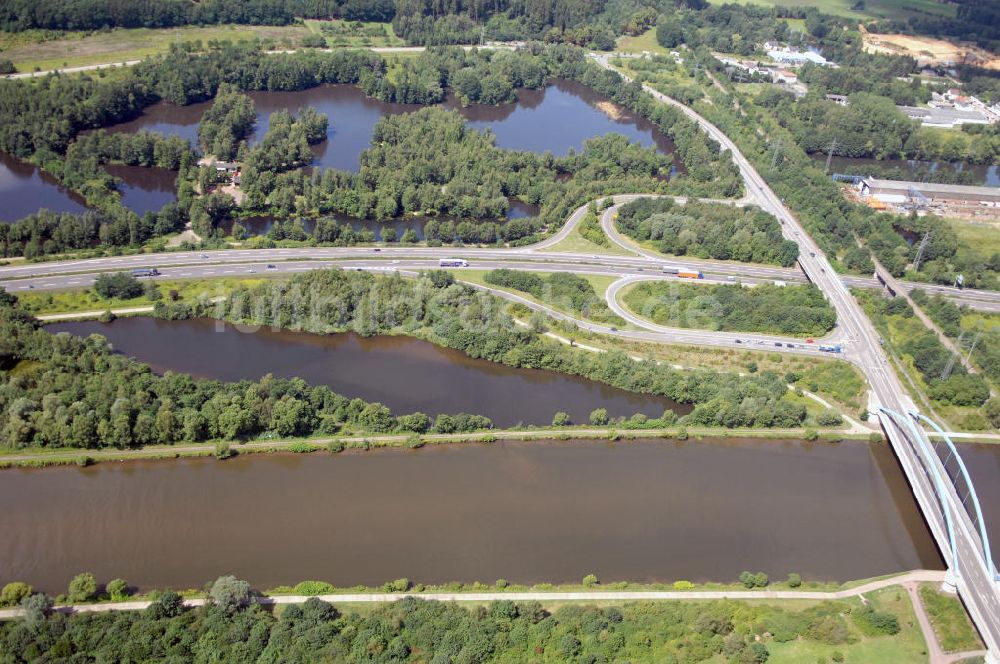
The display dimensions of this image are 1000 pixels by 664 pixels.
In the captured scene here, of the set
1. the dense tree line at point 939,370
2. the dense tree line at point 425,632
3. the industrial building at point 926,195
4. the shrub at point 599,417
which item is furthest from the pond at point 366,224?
the dense tree line at point 425,632

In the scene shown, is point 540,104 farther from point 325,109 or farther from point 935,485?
point 935,485

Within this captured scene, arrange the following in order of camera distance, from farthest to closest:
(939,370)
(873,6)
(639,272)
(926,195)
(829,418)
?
(873,6), (926,195), (639,272), (939,370), (829,418)

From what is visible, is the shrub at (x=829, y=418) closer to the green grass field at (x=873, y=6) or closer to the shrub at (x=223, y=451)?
the shrub at (x=223, y=451)

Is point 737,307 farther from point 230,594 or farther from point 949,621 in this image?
point 230,594

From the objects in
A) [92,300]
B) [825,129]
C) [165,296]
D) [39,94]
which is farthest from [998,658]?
[39,94]

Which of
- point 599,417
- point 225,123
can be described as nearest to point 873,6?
point 225,123
